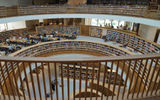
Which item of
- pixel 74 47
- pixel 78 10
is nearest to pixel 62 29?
pixel 78 10

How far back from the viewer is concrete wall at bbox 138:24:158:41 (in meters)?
8.67

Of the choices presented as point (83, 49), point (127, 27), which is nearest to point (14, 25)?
point (83, 49)

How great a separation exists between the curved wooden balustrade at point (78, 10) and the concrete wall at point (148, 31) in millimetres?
2010

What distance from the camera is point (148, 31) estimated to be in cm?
910

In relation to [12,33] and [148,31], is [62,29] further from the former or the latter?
[148,31]

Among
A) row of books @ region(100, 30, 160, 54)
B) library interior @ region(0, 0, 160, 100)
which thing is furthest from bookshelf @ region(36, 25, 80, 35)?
row of books @ region(100, 30, 160, 54)

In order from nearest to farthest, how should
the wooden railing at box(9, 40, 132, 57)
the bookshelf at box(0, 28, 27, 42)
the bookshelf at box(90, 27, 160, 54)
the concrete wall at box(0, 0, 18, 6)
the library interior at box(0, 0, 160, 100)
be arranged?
the library interior at box(0, 0, 160, 100) → the bookshelf at box(90, 27, 160, 54) → the wooden railing at box(9, 40, 132, 57) → the concrete wall at box(0, 0, 18, 6) → the bookshelf at box(0, 28, 27, 42)

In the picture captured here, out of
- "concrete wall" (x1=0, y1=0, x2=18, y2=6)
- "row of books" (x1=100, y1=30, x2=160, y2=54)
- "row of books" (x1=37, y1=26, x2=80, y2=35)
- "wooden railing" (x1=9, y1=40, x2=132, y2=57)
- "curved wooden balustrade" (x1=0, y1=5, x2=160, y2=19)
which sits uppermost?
"concrete wall" (x1=0, y1=0, x2=18, y2=6)

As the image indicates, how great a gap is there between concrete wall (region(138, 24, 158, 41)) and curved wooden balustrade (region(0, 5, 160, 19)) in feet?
6.59

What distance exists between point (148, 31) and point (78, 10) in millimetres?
5637

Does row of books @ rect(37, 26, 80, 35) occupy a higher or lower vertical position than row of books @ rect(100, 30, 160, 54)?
higher

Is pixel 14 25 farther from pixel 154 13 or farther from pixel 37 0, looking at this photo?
pixel 154 13

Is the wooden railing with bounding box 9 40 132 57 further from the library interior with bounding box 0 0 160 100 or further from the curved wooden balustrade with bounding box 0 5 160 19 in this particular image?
the curved wooden balustrade with bounding box 0 5 160 19

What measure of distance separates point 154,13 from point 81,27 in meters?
6.11
